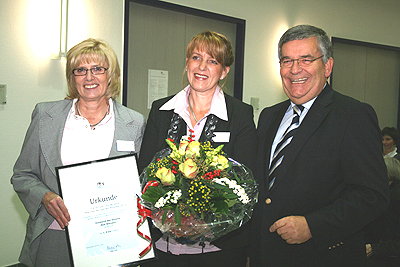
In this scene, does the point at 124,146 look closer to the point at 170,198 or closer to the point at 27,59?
the point at 170,198

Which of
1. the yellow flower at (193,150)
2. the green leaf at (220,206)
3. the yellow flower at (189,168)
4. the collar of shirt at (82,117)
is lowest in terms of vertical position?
the green leaf at (220,206)

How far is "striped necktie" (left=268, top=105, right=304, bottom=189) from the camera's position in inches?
83.4

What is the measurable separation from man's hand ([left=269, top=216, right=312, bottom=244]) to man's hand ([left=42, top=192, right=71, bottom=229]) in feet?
3.60

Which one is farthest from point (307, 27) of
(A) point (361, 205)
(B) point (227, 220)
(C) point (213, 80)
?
(B) point (227, 220)

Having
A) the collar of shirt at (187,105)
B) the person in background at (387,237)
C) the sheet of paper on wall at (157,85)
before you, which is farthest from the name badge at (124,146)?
the sheet of paper on wall at (157,85)

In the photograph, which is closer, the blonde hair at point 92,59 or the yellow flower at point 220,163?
the yellow flower at point 220,163

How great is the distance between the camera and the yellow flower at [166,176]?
1562 mm

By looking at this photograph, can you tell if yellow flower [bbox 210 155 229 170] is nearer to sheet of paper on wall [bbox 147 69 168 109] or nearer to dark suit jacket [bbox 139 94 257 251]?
dark suit jacket [bbox 139 94 257 251]

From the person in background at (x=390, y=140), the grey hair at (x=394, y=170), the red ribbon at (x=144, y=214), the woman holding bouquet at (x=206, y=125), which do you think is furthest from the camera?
the person in background at (x=390, y=140)

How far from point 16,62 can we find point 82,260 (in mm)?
2747

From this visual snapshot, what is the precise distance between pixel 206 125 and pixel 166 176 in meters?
0.75

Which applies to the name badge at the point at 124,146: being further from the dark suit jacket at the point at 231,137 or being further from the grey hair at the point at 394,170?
the grey hair at the point at 394,170

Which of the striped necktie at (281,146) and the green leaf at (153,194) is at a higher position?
the striped necktie at (281,146)

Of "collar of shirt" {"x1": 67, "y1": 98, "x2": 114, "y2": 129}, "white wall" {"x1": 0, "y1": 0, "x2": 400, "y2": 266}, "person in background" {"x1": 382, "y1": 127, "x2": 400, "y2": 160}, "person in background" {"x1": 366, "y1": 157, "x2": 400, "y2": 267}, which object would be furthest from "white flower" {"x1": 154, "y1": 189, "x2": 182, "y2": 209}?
Answer: "person in background" {"x1": 382, "y1": 127, "x2": 400, "y2": 160}
